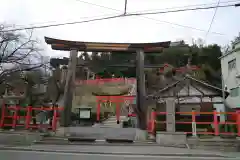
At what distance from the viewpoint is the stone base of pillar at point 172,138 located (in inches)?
512

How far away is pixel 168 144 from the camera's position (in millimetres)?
13070

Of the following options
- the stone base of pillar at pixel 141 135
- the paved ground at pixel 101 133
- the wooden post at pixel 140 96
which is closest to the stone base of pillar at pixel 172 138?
the stone base of pillar at pixel 141 135

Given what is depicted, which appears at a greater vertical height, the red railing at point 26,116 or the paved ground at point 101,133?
the red railing at point 26,116

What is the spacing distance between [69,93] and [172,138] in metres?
6.55

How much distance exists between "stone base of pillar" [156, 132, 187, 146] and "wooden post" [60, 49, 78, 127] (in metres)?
5.59

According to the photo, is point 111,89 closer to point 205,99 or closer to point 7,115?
point 205,99

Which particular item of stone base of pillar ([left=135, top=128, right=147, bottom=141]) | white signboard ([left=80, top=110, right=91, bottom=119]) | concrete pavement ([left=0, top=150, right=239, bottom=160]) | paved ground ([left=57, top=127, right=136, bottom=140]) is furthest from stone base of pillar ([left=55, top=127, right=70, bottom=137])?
white signboard ([left=80, top=110, right=91, bottom=119])

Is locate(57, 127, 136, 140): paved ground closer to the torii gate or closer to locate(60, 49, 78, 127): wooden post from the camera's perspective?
locate(60, 49, 78, 127): wooden post

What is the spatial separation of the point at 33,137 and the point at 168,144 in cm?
730

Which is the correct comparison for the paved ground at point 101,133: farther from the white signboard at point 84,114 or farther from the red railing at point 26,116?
the white signboard at point 84,114

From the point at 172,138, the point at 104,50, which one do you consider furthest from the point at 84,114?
the point at 172,138

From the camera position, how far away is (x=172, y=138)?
1315 cm

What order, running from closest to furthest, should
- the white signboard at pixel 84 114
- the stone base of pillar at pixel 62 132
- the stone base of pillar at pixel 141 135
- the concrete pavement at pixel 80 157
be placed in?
the concrete pavement at pixel 80 157
the stone base of pillar at pixel 141 135
the stone base of pillar at pixel 62 132
the white signboard at pixel 84 114

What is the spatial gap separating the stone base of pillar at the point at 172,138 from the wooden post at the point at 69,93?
5.59 metres
